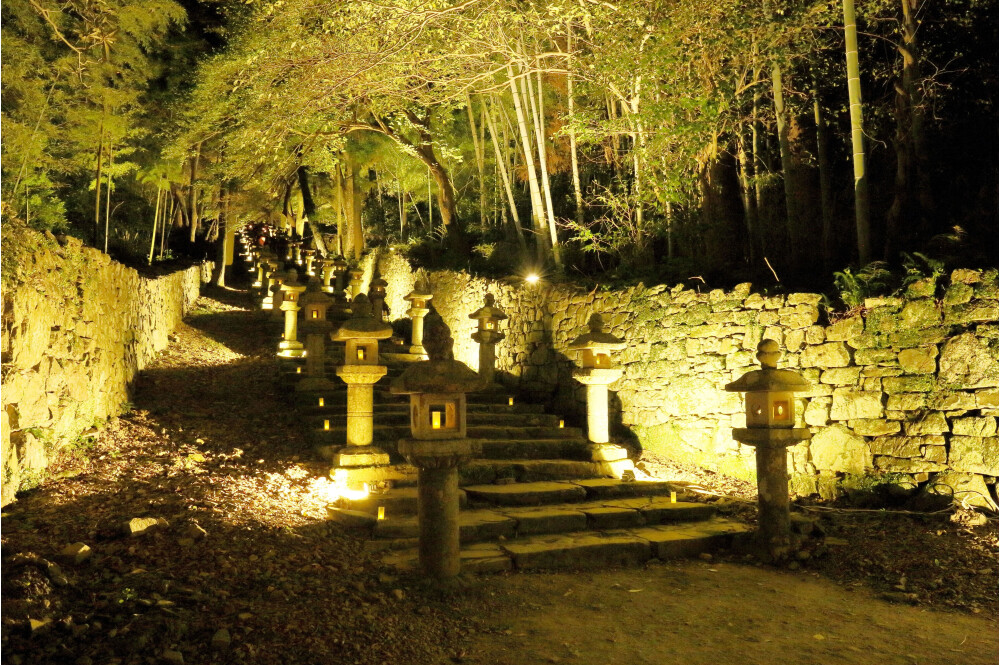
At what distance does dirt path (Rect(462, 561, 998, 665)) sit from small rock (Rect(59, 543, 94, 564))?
92.9 inches

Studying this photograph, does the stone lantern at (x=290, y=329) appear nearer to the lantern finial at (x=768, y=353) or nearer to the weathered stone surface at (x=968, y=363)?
the lantern finial at (x=768, y=353)

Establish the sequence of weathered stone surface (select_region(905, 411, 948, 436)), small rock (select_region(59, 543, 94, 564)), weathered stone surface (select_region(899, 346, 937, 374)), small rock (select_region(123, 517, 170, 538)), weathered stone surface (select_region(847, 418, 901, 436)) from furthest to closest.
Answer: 1. weathered stone surface (select_region(847, 418, 901, 436))
2. weathered stone surface (select_region(899, 346, 937, 374))
3. weathered stone surface (select_region(905, 411, 948, 436))
4. small rock (select_region(123, 517, 170, 538))
5. small rock (select_region(59, 543, 94, 564))

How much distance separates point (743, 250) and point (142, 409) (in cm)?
839

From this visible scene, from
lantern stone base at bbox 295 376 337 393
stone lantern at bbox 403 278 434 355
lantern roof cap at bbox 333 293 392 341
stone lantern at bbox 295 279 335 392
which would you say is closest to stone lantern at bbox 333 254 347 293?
stone lantern at bbox 403 278 434 355

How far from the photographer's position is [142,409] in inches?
307

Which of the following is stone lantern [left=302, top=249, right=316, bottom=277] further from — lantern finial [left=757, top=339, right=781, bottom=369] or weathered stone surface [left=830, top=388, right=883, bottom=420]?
lantern finial [left=757, top=339, right=781, bottom=369]

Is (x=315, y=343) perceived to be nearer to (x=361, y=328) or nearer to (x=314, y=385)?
(x=314, y=385)

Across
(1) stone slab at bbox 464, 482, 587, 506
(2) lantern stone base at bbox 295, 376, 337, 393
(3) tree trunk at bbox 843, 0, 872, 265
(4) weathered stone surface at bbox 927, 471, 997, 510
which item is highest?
(3) tree trunk at bbox 843, 0, 872, 265

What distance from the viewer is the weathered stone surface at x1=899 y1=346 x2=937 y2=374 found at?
5840mm

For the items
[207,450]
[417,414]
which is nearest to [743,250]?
[417,414]

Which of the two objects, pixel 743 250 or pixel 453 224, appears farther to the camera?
pixel 453 224

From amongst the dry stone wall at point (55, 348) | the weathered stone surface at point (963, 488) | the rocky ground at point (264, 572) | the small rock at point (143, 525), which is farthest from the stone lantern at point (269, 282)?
the weathered stone surface at point (963, 488)

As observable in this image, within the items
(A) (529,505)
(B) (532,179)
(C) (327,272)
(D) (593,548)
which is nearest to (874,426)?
(D) (593,548)

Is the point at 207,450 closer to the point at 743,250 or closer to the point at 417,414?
the point at 417,414
